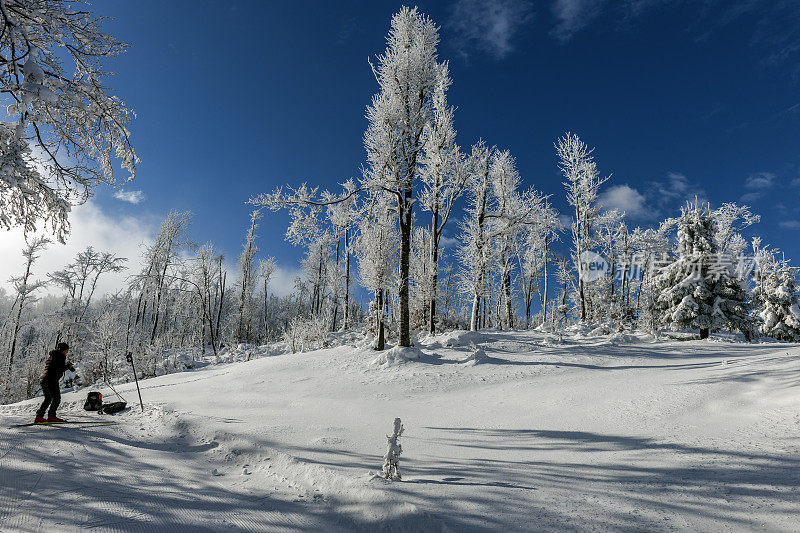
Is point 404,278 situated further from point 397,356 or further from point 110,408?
point 110,408

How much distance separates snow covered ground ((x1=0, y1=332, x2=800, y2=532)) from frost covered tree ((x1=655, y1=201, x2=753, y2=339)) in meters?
11.0

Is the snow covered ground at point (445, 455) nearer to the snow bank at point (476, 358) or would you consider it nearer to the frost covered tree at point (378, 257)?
the snow bank at point (476, 358)

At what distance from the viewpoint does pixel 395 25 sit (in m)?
13.0

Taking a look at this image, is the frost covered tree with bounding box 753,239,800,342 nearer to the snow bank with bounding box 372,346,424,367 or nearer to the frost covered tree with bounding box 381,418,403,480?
the snow bank with bounding box 372,346,424,367

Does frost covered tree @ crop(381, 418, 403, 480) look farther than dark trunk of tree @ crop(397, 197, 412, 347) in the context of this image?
No

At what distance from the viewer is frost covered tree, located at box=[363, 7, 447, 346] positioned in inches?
477

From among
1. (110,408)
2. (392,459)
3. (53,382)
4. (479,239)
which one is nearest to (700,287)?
(479,239)

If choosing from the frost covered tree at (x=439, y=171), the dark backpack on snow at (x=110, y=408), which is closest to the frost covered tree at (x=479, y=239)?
the frost covered tree at (x=439, y=171)

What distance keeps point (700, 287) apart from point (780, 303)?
11.4m

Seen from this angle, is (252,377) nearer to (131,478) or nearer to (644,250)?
(131,478)

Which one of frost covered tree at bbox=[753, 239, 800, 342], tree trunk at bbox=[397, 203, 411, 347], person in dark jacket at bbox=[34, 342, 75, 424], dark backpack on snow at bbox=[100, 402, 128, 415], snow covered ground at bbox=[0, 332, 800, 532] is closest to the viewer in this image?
snow covered ground at bbox=[0, 332, 800, 532]

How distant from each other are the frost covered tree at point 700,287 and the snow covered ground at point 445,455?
36.2 feet

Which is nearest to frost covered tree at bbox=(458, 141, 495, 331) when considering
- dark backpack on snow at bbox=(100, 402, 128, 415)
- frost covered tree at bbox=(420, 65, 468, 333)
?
frost covered tree at bbox=(420, 65, 468, 333)

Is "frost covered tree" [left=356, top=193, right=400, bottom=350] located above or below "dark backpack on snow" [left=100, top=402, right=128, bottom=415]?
above
